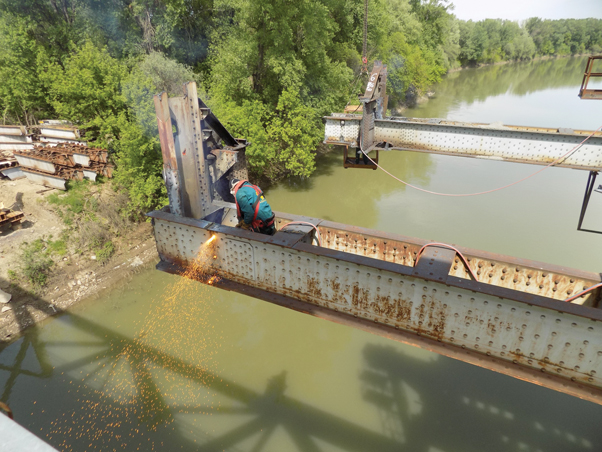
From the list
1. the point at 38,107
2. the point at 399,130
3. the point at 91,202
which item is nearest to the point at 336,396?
the point at 399,130

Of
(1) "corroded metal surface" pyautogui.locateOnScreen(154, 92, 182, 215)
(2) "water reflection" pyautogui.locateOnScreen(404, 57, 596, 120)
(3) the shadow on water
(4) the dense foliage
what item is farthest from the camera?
(2) "water reflection" pyautogui.locateOnScreen(404, 57, 596, 120)

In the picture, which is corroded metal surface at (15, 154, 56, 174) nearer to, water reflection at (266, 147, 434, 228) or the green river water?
the green river water

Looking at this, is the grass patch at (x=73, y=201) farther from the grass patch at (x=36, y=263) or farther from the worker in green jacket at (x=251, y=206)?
the worker in green jacket at (x=251, y=206)

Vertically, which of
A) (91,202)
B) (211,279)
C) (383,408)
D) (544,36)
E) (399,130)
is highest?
(544,36)

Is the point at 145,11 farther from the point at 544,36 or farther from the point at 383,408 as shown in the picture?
the point at 544,36

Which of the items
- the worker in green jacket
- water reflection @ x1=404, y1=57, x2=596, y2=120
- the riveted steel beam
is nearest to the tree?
the riveted steel beam

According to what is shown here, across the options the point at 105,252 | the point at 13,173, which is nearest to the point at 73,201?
the point at 105,252
